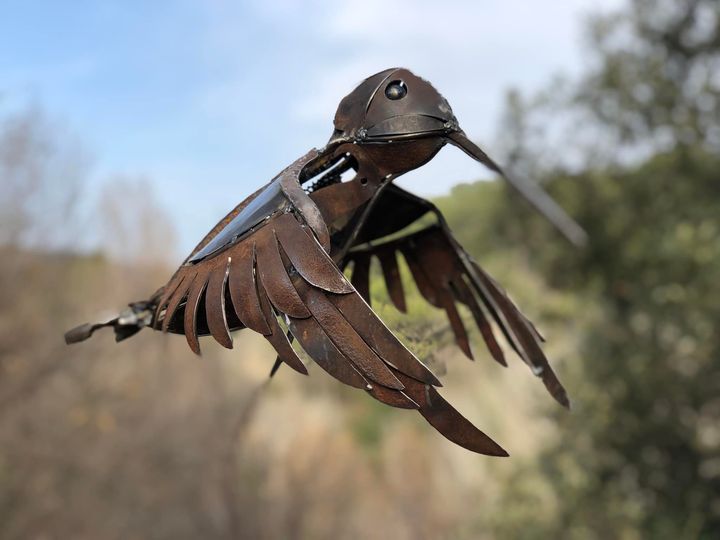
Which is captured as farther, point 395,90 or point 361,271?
point 361,271

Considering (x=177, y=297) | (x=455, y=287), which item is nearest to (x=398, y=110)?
(x=177, y=297)

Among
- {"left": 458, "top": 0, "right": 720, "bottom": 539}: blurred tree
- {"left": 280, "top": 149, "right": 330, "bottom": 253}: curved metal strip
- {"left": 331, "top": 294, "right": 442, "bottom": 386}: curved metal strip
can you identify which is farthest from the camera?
{"left": 458, "top": 0, "right": 720, "bottom": 539}: blurred tree

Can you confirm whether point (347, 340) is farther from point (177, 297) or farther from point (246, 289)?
point (177, 297)

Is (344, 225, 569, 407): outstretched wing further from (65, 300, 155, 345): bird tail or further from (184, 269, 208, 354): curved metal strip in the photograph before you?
(184, 269, 208, 354): curved metal strip

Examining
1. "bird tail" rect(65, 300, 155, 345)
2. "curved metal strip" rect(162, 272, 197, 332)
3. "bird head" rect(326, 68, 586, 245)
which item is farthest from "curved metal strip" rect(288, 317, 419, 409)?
"bird tail" rect(65, 300, 155, 345)

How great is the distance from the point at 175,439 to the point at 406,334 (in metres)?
4.59

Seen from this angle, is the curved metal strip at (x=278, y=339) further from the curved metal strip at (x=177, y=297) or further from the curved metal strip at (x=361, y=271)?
the curved metal strip at (x=361, y=271)

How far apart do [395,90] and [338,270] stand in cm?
34

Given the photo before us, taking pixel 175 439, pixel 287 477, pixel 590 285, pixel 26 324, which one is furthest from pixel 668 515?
pixel 26 324

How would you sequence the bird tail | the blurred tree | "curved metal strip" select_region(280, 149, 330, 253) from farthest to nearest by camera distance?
the blurred tree
the bird tail
"curved metal strip" select_region(280, 149, 330, 253)

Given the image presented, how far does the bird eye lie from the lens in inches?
46.8

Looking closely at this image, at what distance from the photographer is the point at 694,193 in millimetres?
5711

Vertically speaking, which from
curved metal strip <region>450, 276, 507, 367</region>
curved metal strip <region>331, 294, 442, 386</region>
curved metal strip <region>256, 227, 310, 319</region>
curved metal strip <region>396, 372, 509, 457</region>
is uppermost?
curved metal strip <region>256, 227, 310, 319</region>

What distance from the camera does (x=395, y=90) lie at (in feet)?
3.91
